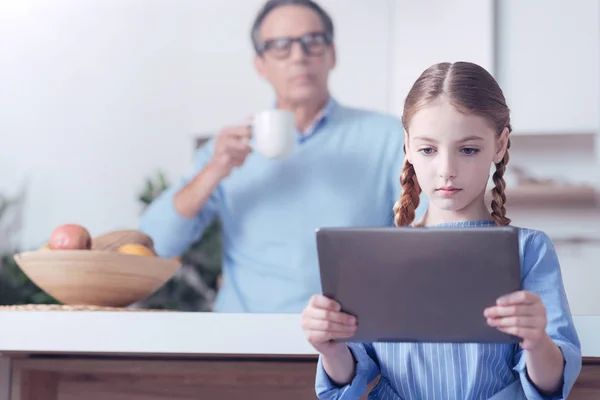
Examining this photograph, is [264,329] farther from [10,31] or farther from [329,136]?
[10,31]

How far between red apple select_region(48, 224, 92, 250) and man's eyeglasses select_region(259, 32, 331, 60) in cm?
109

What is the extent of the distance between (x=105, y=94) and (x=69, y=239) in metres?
2.37

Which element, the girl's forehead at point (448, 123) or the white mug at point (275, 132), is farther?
the white mug at point (275, 132)

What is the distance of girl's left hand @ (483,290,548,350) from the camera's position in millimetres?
830

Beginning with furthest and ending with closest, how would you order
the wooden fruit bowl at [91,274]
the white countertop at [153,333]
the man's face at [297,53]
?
the man's face at [297,53]
the wooden fruit bowl at [91,274]
the white countertop at [153,333]

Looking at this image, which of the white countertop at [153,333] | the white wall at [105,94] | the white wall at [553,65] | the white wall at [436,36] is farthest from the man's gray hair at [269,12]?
the white countertop at [153,333]

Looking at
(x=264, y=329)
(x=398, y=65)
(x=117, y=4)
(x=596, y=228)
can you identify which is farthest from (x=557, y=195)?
(x=264, y=329)

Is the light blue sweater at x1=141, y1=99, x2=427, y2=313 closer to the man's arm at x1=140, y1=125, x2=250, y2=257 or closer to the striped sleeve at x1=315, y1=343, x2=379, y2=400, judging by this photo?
the man's arm at x1=140, y1=125, x2=250, y2=257

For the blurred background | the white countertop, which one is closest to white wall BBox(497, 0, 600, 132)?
the blurred background

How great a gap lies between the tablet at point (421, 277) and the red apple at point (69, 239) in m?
0.61

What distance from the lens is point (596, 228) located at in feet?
10.7

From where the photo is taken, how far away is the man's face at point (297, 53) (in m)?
2.30

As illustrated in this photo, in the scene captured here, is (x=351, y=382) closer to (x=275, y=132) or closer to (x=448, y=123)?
(x=448, y=123)

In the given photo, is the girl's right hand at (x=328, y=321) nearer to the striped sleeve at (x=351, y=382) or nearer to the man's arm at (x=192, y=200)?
the striped sleeve at (x=351, y=382)
